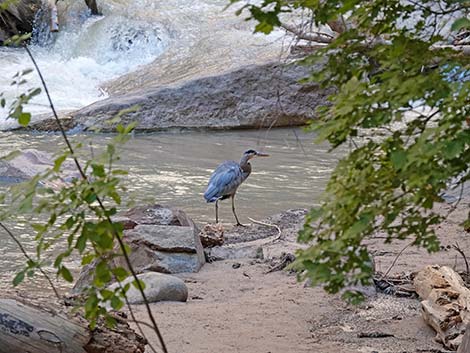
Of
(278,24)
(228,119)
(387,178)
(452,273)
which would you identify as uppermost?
(278,24)

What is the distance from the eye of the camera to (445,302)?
4.93m

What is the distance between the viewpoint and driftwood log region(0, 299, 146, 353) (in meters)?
3.67

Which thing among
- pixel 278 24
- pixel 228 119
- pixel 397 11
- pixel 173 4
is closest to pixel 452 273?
pixel 397 11

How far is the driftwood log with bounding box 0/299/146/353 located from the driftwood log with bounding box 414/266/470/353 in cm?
168

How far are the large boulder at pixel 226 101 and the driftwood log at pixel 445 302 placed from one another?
31.1 ft

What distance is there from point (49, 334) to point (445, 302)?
2285 millimetres

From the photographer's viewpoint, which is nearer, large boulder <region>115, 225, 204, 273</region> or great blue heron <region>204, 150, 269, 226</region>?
large boulder <region>115, 225, 204, 273</region>

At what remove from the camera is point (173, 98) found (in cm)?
1513

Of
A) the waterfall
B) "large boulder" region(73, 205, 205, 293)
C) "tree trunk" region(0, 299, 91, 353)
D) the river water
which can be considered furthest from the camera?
the waterfall

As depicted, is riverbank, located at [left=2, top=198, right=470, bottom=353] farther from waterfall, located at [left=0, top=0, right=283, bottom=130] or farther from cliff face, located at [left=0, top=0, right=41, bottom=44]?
cliff face, located at [left=0, top=0, right=41, bottom=44]

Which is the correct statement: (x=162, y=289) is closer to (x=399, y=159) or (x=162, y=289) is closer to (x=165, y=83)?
(x=399, y=159)

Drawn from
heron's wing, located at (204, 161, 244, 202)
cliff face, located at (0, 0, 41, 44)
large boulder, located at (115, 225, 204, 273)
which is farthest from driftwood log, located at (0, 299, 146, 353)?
cliff face, located at (0, 0, 41, 44)

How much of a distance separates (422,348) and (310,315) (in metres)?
0.88

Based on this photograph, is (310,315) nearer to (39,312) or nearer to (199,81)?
(39,312)
